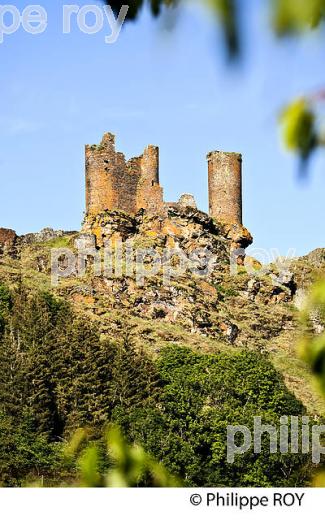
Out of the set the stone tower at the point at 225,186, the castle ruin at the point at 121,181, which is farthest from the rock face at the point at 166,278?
the stone tower at the point at 225,186

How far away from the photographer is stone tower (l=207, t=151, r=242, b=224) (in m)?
65.8

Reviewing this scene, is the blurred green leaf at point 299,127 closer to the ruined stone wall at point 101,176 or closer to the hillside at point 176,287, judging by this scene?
the hillside at point 176,287

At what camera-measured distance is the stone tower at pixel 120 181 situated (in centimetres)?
6312

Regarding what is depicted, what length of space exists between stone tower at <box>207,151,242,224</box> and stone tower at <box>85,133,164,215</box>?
3776 millimetres

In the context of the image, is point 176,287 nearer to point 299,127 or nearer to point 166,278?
point 166,278

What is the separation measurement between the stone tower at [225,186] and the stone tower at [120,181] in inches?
149

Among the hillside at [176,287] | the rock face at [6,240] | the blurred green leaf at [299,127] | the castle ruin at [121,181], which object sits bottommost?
the blurred green leaf at [299,127]

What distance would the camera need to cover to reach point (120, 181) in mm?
63281

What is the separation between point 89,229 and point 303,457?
20.3 m

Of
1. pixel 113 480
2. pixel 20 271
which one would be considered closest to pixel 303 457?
pixel 20 271

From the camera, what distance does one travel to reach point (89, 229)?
6284cm

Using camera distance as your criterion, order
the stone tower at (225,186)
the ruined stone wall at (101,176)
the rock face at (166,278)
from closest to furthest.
Answer: the rock face at (166,278)
the ruined stone wall at (101,176)
the stone tower at (225,186)

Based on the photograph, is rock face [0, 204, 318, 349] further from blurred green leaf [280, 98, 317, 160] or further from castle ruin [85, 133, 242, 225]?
blurred green leaf [280, 98, 317, 160]

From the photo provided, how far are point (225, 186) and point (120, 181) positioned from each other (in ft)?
20.5
